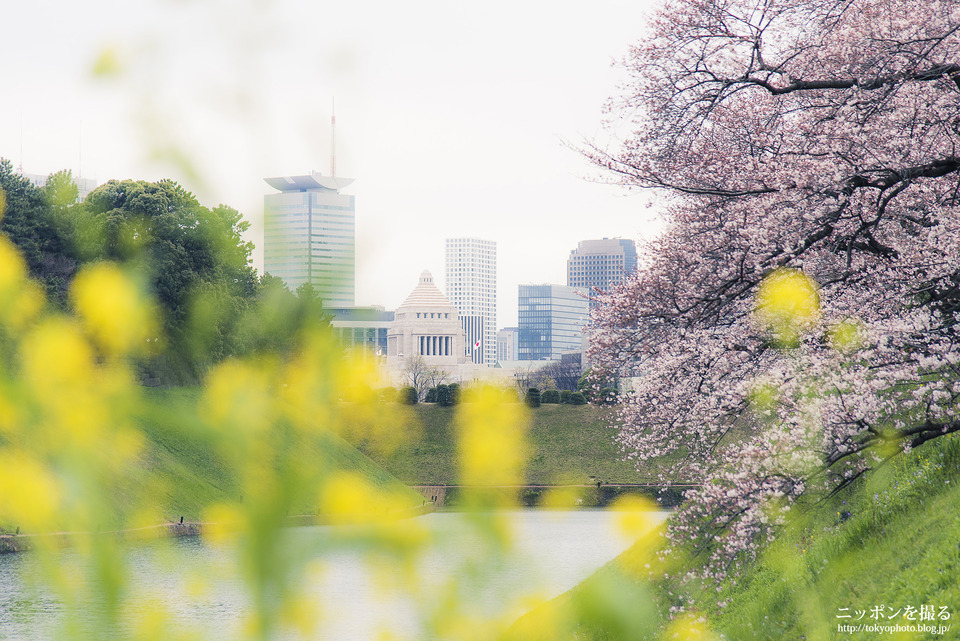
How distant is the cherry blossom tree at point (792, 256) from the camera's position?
8547 millimetres

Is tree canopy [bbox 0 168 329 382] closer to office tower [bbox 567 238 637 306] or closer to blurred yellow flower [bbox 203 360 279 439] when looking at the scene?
blurred yellow flower [bbox 203 360 279 439]

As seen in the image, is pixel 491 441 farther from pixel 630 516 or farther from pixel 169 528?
pixel 630 516

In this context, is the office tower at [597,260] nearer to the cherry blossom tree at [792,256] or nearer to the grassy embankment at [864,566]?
the cherry blossom tree at [792,256]

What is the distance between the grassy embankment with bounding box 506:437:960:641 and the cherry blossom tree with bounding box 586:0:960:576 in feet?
1.26

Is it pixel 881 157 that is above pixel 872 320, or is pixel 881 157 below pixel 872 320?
above

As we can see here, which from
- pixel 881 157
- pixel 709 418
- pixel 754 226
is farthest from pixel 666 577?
pixel 881 157

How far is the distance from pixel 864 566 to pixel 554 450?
4772cm

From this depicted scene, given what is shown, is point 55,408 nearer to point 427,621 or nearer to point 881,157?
point 427,621

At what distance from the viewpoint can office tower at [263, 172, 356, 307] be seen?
161cm

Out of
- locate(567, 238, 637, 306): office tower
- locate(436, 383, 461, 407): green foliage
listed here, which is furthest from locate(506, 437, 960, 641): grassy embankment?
locate(567, 238, 637, 306): office tower

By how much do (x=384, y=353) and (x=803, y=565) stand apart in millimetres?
8422

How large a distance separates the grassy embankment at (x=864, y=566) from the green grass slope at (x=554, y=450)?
3884 centimetres

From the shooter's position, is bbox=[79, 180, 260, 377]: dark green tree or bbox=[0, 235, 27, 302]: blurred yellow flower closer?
bbox=[0, 235, 27, 302]: blurred yellow flower

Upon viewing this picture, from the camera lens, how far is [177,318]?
71.2 inches
